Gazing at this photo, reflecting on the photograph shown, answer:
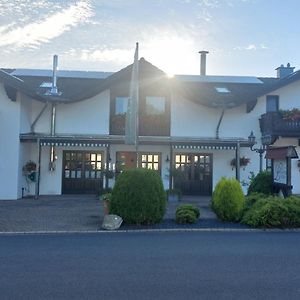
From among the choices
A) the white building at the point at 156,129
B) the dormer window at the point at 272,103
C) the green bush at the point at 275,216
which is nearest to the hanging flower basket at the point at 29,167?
the white building at the point at 156,129

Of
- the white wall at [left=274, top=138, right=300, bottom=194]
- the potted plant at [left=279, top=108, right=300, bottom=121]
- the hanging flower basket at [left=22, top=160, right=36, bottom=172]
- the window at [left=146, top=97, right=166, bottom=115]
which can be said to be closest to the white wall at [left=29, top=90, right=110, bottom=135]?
the hanging flower basket at [left=22, top=160, right=36, bottom=172]

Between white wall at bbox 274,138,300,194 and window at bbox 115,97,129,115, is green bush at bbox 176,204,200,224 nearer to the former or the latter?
window at bbox 115,97,129,115

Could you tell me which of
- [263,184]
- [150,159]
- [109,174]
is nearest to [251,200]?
[263,184]

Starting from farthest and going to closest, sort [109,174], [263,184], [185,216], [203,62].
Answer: [203,62] → [109,174] → [263,184] → [185,216]

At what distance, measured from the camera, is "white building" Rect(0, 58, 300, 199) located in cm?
2044

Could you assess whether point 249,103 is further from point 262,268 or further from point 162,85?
point 262,268

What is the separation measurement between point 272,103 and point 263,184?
8128 mm

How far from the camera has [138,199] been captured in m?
11.9

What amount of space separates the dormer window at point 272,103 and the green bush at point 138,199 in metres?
11.9

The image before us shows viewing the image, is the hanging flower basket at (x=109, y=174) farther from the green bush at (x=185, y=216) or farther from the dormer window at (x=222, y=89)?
the green bush at (x=185, y=216)

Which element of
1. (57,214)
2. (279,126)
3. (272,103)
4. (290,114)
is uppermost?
(272,103)

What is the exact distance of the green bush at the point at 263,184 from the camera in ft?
49.3

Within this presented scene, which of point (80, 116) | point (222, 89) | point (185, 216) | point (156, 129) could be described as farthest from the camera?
point (222, 89)

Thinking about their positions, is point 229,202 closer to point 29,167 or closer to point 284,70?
point 29,167
